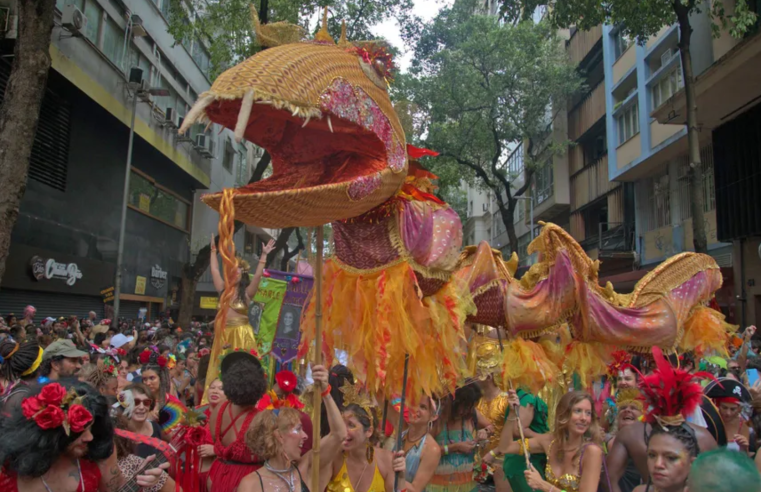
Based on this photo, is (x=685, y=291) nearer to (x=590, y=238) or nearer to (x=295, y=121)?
(x=295, y=121)

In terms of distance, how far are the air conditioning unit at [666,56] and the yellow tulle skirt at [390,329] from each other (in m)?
14.9

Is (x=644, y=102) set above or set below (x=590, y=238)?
above

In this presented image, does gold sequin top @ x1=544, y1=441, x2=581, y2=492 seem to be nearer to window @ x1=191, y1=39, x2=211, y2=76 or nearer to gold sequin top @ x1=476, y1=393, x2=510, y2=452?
gold sequin top @ x1=476, y1=393, x2=510, y2=452

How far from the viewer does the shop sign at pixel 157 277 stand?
1979 cm

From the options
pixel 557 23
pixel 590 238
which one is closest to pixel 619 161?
pixel 590 238

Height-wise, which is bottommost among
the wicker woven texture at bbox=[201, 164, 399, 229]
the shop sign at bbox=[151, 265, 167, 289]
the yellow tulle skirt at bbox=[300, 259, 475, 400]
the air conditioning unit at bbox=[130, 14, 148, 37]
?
the yellow tulle skirt at bbox=[300, 259, 475, 400]

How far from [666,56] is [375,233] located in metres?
15.5

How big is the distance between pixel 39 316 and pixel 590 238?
17.4m

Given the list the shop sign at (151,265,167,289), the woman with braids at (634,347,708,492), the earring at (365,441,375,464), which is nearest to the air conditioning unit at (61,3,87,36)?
the shop sign at (151,265,167,289)

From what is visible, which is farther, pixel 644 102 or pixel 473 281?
pixel 644 102

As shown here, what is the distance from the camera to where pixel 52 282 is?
531 inches

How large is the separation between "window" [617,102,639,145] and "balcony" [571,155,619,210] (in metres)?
1.83

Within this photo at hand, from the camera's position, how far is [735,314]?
12.9 meters

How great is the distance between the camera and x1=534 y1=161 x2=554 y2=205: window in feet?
82.2
